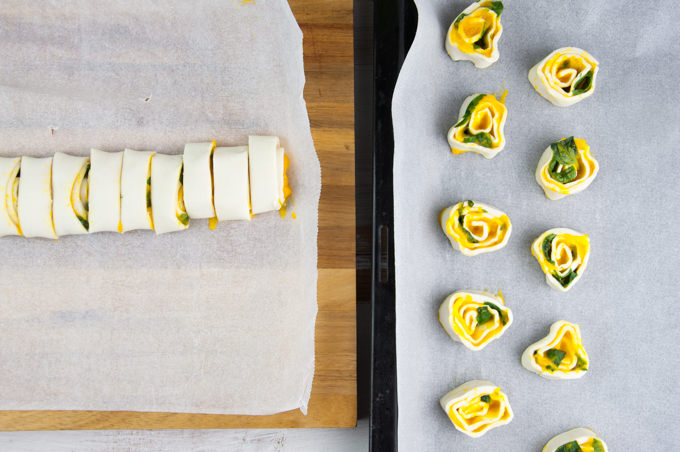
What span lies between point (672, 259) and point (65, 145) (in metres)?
1.67

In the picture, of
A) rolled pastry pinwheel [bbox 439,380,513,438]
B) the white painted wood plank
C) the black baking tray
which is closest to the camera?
rolled pastry pinwheel [bbox 439,380,513,438]

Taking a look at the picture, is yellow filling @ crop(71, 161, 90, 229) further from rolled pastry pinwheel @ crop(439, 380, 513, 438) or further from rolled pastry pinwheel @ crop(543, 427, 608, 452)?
rolled pastry pinwheel @ crop(543, 427, 608, 452)

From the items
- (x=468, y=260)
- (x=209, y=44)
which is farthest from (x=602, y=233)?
(x=209, y=44)

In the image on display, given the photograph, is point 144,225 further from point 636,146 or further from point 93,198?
point 636,146

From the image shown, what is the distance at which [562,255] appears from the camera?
1.14 metres

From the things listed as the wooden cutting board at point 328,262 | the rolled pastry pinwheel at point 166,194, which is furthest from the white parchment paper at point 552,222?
the rolled pastry pinwheel at point 166,194

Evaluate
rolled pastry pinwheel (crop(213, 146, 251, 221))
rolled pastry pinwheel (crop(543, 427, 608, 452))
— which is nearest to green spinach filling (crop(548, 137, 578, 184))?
rolled pastry pinwheel (crop(543, 427, 608, 452))

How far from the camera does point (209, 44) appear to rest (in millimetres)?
1273

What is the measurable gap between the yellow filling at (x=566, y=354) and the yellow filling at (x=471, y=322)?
13cm

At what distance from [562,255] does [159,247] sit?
3.49ft

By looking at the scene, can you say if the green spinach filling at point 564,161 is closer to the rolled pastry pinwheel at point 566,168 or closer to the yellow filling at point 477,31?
the rolled pastry pinwheel at point 566,168

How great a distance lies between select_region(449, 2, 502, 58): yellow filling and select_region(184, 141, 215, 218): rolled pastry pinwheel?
70 centimetres

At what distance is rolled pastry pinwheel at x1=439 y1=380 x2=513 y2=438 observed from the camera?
109 cm

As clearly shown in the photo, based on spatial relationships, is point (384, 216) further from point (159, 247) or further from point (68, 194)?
point (68, 194)
